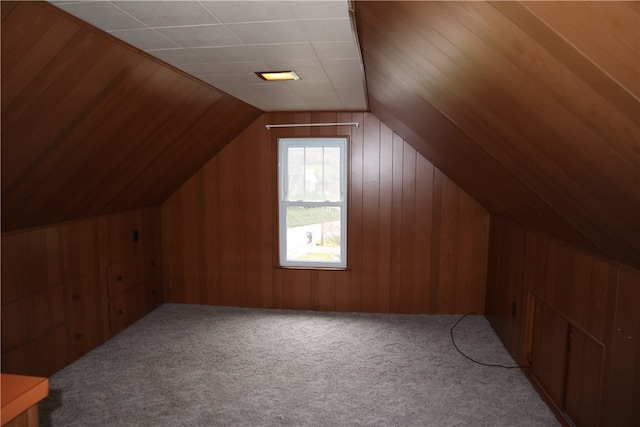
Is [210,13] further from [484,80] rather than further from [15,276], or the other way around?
[15,276]

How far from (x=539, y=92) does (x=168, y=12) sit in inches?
56.4

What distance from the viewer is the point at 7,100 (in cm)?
177

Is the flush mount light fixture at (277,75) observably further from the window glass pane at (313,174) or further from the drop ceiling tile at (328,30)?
the window glass pane at (313,174)

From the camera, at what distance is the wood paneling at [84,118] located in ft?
5.56

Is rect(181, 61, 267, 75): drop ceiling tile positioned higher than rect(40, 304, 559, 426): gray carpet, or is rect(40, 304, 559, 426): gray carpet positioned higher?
rect(181, 61, 267, 75): drop ceiling tile

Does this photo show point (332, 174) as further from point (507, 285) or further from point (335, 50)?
point (335, 50)

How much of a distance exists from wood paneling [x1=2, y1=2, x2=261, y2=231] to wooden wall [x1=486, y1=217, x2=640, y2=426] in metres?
2.61

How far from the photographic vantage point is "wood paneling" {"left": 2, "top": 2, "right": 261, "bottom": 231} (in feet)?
5.56

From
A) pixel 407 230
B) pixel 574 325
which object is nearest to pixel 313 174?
pixel 407 230

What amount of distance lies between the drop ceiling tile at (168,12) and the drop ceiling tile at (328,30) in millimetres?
420

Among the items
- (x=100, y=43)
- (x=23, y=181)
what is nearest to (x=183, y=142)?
(x=23, y=181)

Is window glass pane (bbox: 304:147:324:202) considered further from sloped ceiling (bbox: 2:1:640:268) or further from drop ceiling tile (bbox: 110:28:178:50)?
drop ceiling tile (bbox: 110:28:178:50)

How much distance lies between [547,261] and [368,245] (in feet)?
6.25

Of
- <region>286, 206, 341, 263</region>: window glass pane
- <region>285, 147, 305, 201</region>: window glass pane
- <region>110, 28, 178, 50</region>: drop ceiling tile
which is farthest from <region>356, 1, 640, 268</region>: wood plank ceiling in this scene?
<region>286, 206, 341, 263</region>: window glass pane
